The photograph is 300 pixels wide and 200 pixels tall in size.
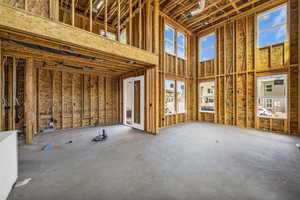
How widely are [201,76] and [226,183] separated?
6951mm

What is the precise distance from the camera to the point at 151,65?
496 centimetres

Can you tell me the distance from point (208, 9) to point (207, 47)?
85.3 inches

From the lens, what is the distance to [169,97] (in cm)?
693

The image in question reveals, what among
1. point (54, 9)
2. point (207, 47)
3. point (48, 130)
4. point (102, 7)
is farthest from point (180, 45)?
point (48, 130)

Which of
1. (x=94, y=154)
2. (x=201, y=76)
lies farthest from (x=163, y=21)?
(x=94, y=154)

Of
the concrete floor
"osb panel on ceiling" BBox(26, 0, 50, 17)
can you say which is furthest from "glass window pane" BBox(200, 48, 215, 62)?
"osb panel on ceiling" BBox(26, 0, 50, 17)

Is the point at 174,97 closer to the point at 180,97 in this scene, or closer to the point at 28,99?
the point at 180,97

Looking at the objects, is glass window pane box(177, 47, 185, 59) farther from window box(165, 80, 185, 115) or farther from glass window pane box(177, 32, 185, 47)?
window box(165, 80, 185, 115)

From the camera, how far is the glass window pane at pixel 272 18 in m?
5.30

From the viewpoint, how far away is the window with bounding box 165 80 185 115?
269 inches

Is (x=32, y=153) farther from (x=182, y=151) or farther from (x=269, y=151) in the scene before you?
(x=269, y=151)

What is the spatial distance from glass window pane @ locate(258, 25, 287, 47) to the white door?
6.11m

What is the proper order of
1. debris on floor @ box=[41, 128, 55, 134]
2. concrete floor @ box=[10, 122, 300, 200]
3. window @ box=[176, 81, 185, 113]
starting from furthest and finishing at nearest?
window @ box=[176, 81, 185, 113] → debris on floor @ box=[41, 128, 55, 134] → concrete floor @ box=[10, 122, 300, 200]

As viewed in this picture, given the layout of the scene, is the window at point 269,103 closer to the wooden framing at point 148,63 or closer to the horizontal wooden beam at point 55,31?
the wooden framing at point 148,63
